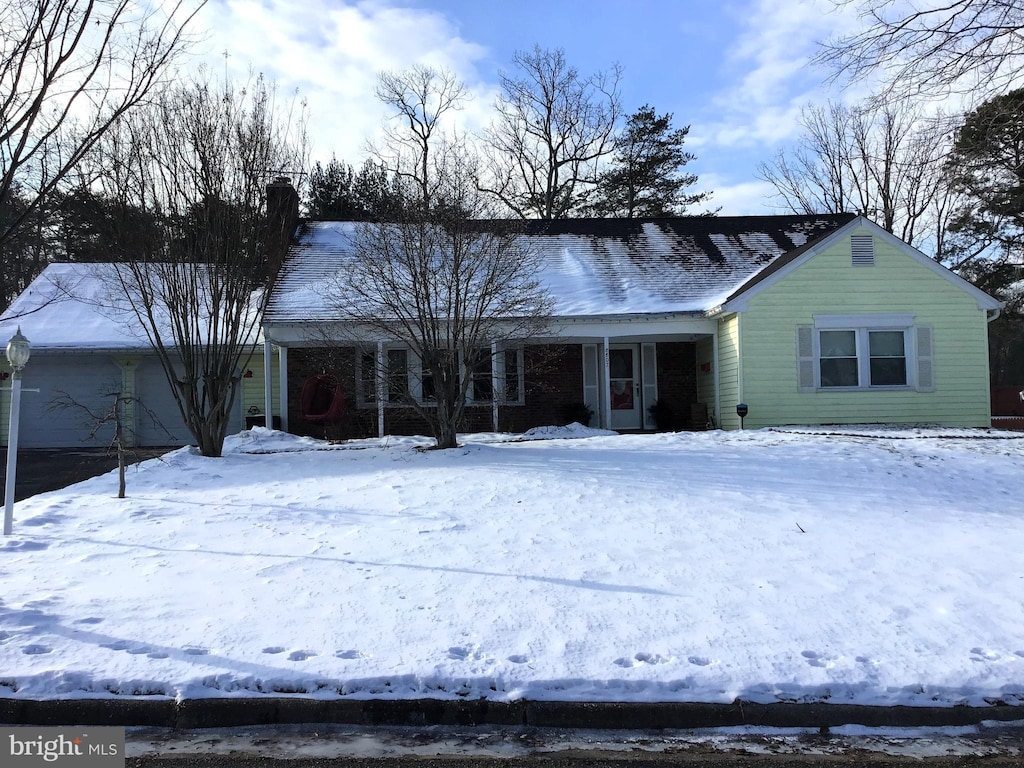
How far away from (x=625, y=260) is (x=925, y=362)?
23.7 ft

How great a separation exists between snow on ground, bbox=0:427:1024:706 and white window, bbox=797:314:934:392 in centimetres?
589

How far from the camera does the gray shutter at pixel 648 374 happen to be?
18422 mm

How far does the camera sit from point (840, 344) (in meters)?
15.9

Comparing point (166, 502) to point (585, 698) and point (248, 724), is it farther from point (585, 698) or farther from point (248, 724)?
point (585, 698)

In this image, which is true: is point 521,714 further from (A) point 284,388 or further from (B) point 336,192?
(B) point 336,192

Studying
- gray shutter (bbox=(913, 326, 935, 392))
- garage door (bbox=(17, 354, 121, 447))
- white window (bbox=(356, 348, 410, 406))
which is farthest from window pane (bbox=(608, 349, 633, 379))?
garage door (bbox=(17, 354, 121, 447))

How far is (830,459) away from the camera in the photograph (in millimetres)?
10383

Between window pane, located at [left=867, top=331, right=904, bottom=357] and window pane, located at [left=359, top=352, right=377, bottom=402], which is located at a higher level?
window pane, located at [left=867, top=331, right=904, bottom=357]

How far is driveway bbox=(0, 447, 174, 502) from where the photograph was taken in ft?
36.9

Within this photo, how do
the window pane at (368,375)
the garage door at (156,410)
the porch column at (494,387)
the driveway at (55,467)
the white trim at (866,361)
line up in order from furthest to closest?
the garage door at (156,410) → the white trim at (866,361) → the porch column at (494,387) → the window pane at (368,375) → the driveway at (55,467)

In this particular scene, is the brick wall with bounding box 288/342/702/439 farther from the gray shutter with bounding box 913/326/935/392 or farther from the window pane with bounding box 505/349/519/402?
the gray shutter with bounding box 913/326/935/392

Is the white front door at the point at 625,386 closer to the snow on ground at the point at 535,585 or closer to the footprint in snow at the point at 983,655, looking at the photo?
the snow on ground at the point at 535,585

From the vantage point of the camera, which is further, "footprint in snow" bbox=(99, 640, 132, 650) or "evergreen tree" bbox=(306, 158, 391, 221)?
"evergreen tree" bbox=(306, 158, 391, 221)

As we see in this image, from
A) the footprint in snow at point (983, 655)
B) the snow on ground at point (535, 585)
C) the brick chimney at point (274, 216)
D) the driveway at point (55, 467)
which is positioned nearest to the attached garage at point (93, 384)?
the driveway at point (55, 467)
